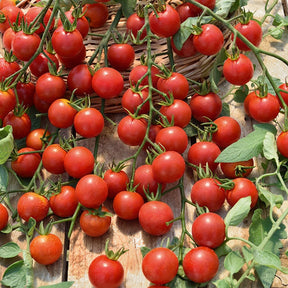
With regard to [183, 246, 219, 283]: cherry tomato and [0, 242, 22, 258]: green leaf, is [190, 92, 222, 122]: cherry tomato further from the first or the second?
[0, 242, 22, 258]: green leaf

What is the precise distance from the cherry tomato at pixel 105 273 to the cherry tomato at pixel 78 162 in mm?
226

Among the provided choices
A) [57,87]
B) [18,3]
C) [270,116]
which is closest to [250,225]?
[270,116]

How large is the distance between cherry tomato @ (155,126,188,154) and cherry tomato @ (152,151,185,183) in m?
0.04

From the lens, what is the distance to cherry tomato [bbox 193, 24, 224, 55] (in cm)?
136

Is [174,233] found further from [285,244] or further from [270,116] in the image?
[270,116]

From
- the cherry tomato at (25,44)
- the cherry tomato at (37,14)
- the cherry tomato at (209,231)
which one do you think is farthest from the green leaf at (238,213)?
the cherry tomato at (37,14)

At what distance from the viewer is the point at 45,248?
1189mm

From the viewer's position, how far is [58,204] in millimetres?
1260

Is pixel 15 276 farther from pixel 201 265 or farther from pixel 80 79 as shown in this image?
pixel 80 79

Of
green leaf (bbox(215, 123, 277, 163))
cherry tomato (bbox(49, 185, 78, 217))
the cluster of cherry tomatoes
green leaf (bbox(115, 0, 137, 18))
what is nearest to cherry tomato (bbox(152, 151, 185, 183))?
the cluster of cherry tomatoes

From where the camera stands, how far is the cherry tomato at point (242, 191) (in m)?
1.24

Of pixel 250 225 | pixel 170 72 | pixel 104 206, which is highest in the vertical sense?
pixel 170 72

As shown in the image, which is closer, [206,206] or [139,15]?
[206,206]

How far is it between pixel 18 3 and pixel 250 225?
1.06m
